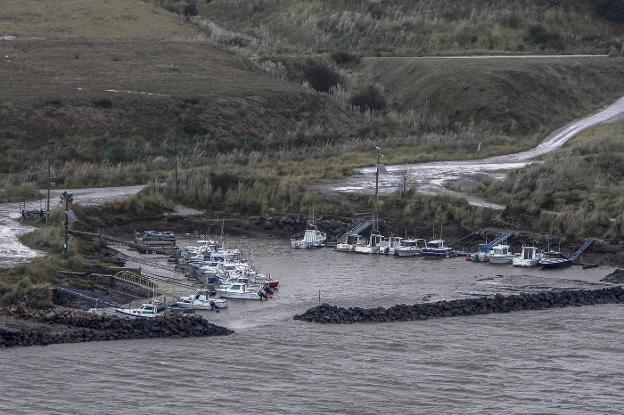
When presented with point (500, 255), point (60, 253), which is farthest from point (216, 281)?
point (500, 255)

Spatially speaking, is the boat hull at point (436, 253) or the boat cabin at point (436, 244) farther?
the boat cabin at point (436, 244)

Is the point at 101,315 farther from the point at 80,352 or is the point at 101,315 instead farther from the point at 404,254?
the point at 404,254

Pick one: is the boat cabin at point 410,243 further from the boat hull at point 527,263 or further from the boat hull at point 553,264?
the boat hull at point 553,264

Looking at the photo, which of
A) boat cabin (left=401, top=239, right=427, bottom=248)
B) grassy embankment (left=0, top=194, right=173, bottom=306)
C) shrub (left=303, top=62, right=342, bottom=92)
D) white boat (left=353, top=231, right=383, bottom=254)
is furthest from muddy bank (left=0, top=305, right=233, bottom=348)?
shrub (left=303, top=62, right=342, bottom=92)

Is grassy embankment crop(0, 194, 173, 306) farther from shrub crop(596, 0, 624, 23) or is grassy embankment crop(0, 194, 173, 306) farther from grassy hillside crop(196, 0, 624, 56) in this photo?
shrub crop(596, 0, 624, 23)

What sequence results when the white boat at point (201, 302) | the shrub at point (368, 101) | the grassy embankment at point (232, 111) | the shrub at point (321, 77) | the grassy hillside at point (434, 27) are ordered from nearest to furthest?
1. the white boat at point (201, 302)
2. the grassy embankment at point (232, 111)
3. the shrub at point (368, 101)
4. the shrub at point (321, 77)
5. the grassy hillside at point (434, 27)

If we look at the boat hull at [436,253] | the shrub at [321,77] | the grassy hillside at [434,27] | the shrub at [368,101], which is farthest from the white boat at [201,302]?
the grassy hillside at [434,27]
